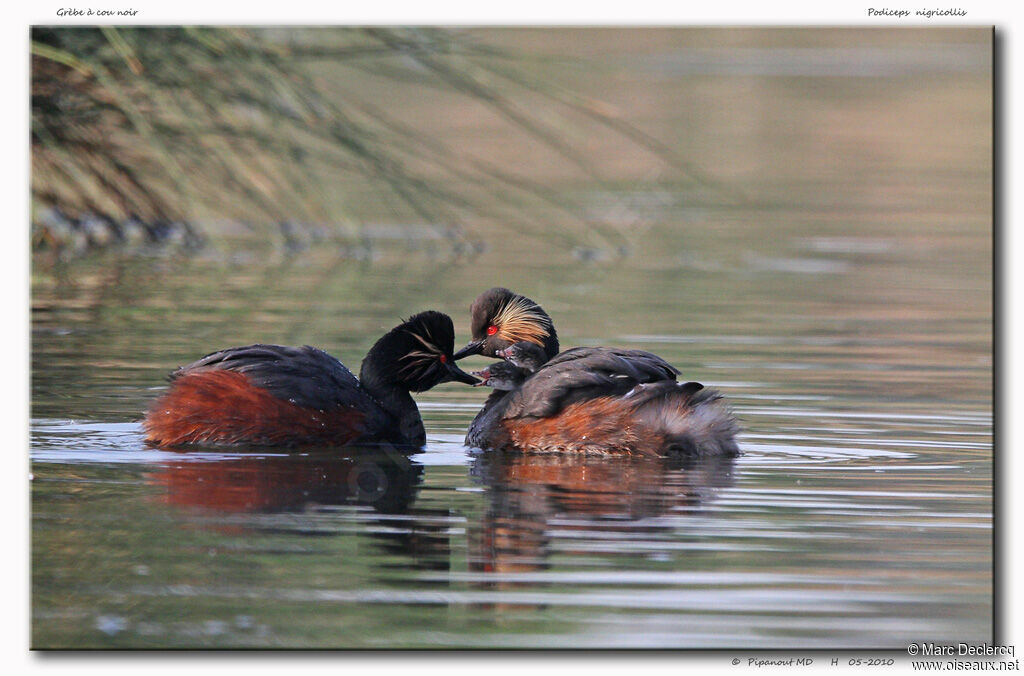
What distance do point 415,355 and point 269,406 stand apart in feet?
3.37

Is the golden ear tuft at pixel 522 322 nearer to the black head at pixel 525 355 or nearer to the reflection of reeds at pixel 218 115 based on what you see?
the black head at pixel 525 355

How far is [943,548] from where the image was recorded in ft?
22.1

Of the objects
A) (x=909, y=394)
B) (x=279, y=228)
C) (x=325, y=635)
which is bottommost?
(x=325, y=635)

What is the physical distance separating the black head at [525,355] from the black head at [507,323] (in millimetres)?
28

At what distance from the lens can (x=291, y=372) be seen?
8633 millimetres

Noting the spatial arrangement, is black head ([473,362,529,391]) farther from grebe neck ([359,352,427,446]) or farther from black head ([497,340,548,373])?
grebe neck ([359,352,427,446])

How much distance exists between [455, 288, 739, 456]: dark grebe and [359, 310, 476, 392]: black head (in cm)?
40

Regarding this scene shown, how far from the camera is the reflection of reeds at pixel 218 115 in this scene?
1241cm

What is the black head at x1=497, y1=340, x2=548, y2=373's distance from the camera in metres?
9.40

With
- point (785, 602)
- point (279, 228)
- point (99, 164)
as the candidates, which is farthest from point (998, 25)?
point (279, 228)

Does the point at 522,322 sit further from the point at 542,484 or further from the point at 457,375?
the point at 542,484

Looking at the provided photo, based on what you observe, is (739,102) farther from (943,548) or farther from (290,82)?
(943,548)

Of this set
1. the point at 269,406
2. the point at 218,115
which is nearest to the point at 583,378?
the point at 269,406

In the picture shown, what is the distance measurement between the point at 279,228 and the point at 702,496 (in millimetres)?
10422
